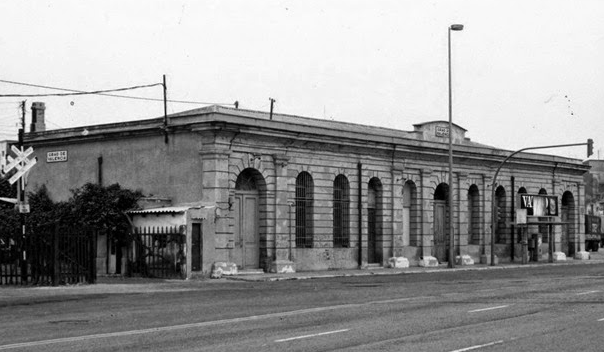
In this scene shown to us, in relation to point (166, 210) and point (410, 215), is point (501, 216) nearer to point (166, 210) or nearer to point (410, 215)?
point (410, 215)

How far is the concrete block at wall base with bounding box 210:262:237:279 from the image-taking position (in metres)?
38.2

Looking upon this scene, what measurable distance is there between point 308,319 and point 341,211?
90.1 feet

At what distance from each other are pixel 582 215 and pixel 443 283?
123 ft

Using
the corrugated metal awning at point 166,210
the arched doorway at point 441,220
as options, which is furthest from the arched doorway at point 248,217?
the arched doorway at point 441,220

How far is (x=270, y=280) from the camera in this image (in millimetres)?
37500

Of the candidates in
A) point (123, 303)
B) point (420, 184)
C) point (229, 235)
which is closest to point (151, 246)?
point (229, 235)

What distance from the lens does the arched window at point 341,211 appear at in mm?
46156

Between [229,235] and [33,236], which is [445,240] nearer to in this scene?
[229,235]

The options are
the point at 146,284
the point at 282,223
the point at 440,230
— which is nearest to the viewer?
the point at 146,284

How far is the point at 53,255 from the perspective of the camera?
3088 cm

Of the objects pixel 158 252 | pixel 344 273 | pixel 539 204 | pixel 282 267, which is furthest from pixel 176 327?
pixel 539 204

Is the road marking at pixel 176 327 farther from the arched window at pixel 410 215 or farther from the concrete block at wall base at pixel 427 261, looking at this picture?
the concrete block at wall base at pixel 427 261

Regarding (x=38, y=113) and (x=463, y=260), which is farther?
(x=38, y=113)

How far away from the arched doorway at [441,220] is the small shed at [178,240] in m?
18.7
